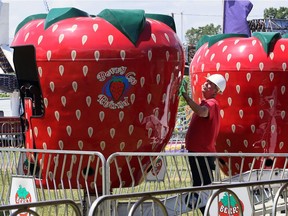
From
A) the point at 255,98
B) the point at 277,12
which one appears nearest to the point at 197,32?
the point at 277,12

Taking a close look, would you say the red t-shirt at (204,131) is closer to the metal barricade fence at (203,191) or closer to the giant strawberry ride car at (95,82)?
the metal barricade fence at (203,191)

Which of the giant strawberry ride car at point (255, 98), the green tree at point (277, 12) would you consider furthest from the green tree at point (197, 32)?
the giant strawberry ride car at point (255, 98)

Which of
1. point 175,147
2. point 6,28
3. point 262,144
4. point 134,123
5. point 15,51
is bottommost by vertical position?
point 6,28

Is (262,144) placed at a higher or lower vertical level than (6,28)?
higher

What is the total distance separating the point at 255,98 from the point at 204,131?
122cm

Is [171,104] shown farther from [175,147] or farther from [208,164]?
[175,147]

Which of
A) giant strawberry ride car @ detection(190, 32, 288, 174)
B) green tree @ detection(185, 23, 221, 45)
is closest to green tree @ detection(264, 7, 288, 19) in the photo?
green tree @ detection(185, 23, 221, 45)

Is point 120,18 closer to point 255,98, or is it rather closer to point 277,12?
point 255,98

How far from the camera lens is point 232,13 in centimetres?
992

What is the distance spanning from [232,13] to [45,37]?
3.83 metres

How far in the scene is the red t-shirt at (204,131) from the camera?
7129 mm

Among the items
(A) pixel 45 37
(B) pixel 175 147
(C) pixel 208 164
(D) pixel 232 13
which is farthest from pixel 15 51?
(B) pixel 175 147

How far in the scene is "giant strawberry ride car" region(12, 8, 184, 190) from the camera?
21.8 ft

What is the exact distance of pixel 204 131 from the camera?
7141 mm
